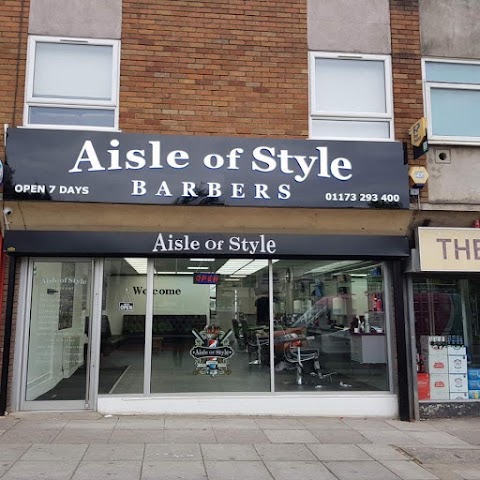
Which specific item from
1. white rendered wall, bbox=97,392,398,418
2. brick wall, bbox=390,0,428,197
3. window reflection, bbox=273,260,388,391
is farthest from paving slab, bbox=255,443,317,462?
brick wall, bbox=390,0,428,197

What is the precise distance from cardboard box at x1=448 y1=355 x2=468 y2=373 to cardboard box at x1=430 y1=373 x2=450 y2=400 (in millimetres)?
151

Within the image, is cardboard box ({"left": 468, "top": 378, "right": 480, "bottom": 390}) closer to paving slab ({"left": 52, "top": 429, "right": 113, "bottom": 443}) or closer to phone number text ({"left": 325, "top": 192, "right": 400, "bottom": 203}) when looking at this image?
phone number text ({"left": 325, "top": 192, "right": 400, "bottom": 203})

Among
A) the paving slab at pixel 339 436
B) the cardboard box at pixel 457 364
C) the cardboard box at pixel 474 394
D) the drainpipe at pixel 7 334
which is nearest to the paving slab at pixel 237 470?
the paving slab at pixel 339 436

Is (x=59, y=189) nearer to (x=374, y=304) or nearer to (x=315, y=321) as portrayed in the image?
(x=315, y=321)

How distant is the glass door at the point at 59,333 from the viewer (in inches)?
291

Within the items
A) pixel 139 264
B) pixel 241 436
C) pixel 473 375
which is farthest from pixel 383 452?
pixel 139 264

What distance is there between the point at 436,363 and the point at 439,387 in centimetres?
36

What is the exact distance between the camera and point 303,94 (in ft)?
25.9

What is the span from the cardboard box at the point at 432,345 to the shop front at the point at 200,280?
590 millimetres

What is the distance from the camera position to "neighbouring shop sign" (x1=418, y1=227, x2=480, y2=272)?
24.9 feet

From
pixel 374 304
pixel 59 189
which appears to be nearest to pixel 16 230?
pixel 59 189

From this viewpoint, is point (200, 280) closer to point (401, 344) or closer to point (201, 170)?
point (201, 170)

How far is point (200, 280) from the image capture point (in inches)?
309

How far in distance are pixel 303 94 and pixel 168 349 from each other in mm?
4300
